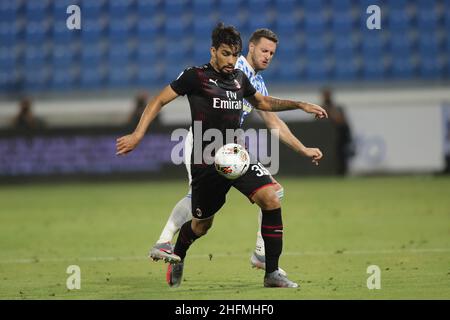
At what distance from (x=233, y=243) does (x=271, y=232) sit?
3.18 m

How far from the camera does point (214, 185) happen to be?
7.11 m

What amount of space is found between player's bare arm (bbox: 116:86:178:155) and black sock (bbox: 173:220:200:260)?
985mm

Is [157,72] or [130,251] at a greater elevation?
[157,72]

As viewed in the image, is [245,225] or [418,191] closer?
[245,225]

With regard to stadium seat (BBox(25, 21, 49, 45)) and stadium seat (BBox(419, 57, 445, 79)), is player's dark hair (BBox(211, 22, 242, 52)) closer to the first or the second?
stadium seat (BBox(419, 57, 445, 79))

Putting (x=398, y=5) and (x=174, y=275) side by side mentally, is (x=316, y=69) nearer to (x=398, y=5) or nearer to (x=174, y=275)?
(x=398, y=5)

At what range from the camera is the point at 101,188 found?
17.6 metres

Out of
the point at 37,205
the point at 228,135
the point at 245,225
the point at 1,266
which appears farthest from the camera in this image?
the point at 37,205

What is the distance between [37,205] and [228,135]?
26.8ft

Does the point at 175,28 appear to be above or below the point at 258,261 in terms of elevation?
above

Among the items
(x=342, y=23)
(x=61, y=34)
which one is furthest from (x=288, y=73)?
(x=61, y=34)

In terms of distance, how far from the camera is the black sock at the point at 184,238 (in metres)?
7.46
